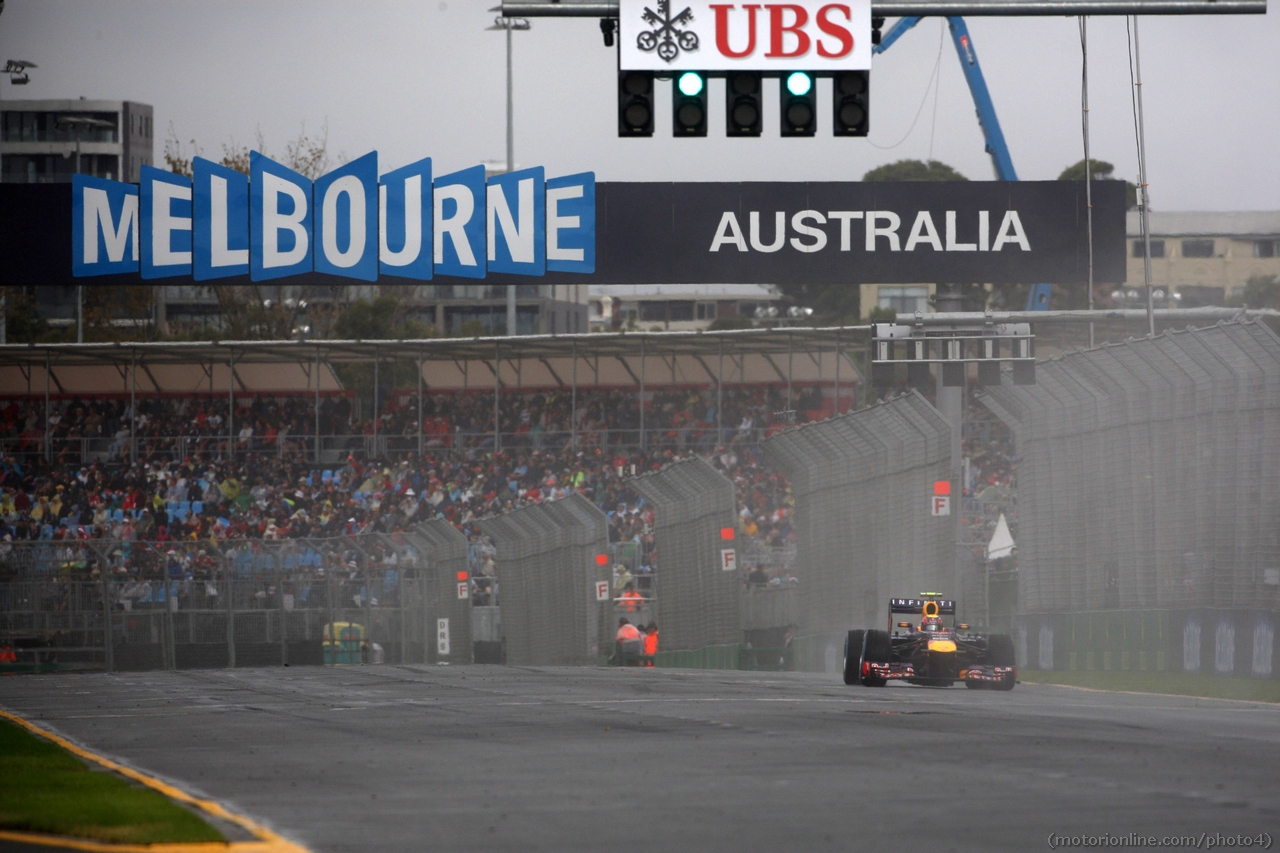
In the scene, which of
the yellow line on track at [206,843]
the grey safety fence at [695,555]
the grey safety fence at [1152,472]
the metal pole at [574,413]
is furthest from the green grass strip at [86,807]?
the metal pole at [574,413]

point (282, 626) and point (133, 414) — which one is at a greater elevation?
point (133, 414)

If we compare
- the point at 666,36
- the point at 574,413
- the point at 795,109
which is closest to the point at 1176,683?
the point at 795,109

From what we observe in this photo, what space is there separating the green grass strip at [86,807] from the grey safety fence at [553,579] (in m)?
14.8

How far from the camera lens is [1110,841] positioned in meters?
6.46

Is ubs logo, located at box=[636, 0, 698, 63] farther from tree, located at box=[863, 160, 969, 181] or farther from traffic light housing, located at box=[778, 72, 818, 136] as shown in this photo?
tree, located at box=[863, 160, 969, 181]

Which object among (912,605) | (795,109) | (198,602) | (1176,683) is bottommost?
(1176,683)

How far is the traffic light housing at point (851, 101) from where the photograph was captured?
430 inches

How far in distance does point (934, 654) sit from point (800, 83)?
7.70 m

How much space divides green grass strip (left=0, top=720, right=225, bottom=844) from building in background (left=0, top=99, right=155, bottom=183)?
86.8 meters

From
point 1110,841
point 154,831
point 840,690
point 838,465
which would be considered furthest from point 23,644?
point 1110,841

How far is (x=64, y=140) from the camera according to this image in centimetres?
9250

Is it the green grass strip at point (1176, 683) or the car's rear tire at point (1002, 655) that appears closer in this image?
the green grass strip at point (1176, 683)

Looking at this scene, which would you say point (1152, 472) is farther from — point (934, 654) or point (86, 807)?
point (86, 807)

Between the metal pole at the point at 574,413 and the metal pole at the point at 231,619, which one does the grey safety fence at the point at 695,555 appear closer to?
the metal pole at the point at 231,619
